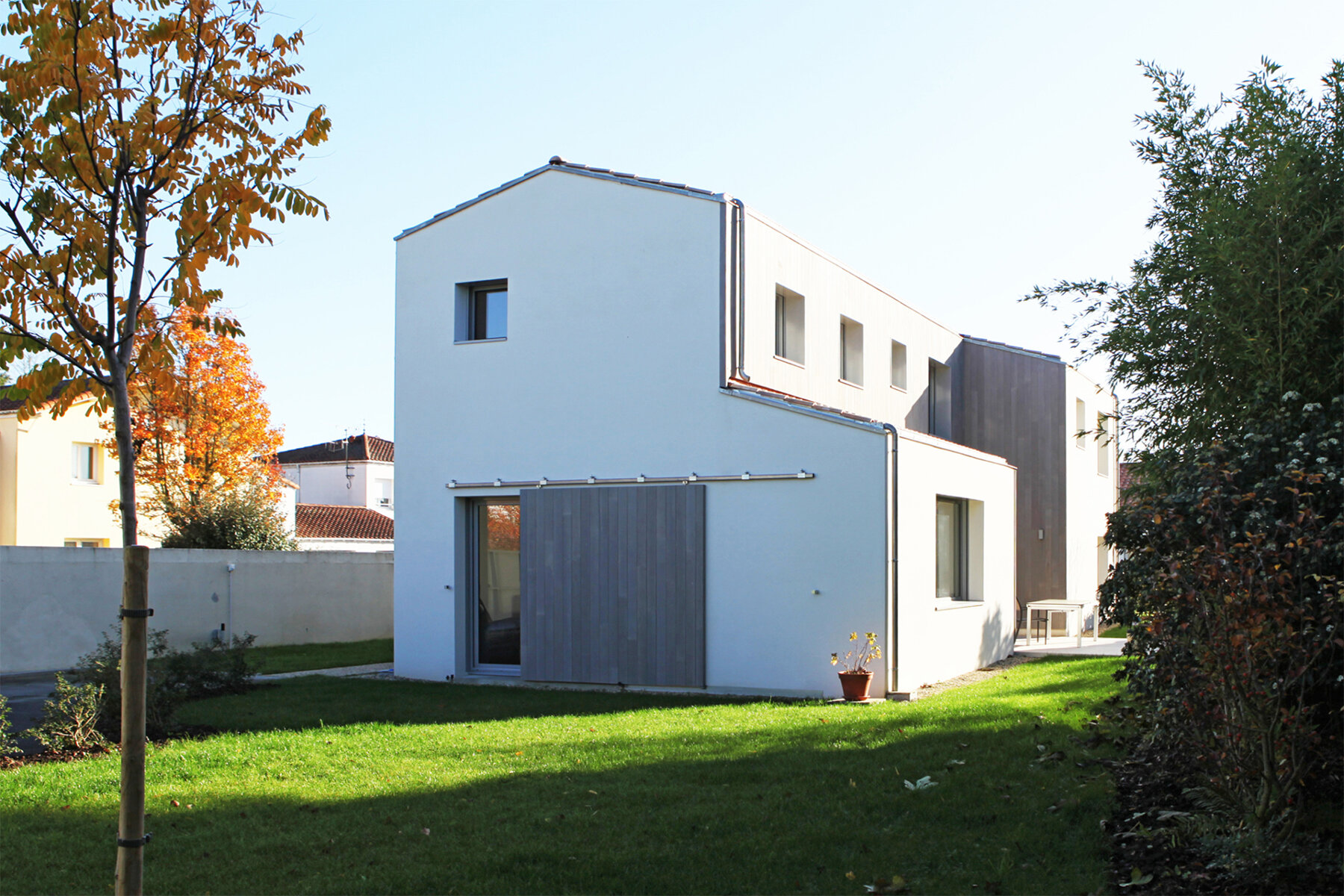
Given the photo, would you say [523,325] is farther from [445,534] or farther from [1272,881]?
[1272,881]

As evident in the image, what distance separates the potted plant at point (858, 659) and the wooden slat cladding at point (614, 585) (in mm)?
1741

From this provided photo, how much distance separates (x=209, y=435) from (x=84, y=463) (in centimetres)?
709

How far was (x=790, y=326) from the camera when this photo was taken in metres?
16.3

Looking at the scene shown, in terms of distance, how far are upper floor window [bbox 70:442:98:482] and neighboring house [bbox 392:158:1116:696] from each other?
78.8 feet

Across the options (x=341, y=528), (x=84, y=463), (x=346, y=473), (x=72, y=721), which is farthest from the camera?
(x=346, y=473)

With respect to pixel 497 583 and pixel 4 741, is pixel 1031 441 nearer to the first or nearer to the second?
pixel 497 583

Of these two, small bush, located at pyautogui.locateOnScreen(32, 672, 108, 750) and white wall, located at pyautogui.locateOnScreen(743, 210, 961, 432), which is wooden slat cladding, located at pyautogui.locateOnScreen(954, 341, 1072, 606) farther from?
small bush, located at pyautogui.locateOnScreen(32, 672, 108, 750)

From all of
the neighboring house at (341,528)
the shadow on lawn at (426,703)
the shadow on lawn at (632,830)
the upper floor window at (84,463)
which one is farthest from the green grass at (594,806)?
the neighboring house at (341,528)

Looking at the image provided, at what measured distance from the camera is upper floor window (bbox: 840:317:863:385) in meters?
18.0

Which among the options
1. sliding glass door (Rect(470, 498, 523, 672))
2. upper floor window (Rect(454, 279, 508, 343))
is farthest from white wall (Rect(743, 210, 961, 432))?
sliding glass door (Rect(470, 498, 523, 672))

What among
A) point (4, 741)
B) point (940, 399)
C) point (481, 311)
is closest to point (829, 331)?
point (481, 311)

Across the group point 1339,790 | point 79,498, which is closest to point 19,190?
point 1339,790

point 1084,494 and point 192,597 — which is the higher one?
point 1084,494

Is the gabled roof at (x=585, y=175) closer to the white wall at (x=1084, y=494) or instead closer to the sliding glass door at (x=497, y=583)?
the sliding glass door at (x=497, y=583)
